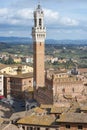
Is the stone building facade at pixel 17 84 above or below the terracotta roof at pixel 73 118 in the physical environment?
above

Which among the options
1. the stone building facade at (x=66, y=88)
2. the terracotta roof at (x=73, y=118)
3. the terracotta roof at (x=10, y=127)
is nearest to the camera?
the terracotta roof at (x=73, y=118)

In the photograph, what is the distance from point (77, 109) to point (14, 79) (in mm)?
34760

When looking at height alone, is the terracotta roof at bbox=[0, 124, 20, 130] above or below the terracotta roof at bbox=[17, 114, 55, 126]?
below

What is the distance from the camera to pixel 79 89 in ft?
176

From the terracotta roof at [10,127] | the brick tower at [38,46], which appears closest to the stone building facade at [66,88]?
the brick tower at [38,46]

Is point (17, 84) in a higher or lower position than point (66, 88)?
higher

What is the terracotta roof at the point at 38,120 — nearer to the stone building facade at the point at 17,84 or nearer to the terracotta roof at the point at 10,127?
the terracotta roof at the point at 10,127

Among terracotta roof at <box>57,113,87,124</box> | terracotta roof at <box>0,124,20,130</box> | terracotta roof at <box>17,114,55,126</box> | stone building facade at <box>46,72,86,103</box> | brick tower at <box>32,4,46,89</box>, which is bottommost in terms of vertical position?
terracotta roof at <box>0,124,20,130</box>

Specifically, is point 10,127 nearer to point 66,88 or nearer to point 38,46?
point 66,88

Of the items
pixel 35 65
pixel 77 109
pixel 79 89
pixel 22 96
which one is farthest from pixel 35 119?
pixel 22 96

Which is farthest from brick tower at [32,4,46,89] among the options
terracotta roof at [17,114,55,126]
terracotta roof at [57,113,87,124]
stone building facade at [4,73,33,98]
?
terracotta roof at [57,113,87,124]

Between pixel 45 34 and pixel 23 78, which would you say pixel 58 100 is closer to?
pixel 45 34

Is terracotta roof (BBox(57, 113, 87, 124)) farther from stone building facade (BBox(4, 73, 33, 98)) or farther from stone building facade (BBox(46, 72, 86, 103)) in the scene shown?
stone building facade (BBox(4, 73, 33, 98))

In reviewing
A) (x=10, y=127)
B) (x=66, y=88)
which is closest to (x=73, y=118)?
(x=10, y=127)
